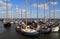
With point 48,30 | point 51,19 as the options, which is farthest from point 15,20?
point 48,30

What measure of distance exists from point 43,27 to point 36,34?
5.49 metres

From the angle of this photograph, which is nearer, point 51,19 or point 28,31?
point 28,31

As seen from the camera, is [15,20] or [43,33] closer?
[43,33]

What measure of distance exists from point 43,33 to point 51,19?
53.2ft

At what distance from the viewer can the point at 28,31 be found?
2291 centimetres

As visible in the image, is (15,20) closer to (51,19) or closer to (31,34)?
(51,19)

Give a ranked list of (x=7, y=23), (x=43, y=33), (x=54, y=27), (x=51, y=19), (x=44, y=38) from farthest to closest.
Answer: (x=7, y=23) → (x=51, y=19) → (x=54, y=27) → (x=43, y=33) → (x=44, y=38)

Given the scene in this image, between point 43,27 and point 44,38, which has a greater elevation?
point 43,27

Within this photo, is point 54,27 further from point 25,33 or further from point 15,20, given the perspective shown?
point 15,20

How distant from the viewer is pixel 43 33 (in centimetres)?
2642

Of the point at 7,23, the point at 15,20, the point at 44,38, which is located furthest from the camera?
the point at 15,20

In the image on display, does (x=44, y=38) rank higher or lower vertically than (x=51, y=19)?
lower

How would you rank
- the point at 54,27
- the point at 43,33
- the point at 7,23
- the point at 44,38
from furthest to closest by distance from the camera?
the point at 7,23
the point at 54,27
the point at 43,33
the point at 44,38

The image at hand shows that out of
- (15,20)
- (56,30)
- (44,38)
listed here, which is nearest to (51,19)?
(56,30)
